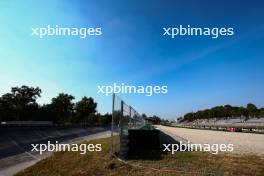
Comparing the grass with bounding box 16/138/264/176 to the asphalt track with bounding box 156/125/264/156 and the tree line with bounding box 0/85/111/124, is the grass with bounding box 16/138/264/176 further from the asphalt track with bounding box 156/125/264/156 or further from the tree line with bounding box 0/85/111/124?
the tree line with bounding box 0/85/111/124

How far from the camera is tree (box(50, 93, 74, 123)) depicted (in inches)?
5592

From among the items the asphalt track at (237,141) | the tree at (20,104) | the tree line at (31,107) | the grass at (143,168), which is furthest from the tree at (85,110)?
the grass at (143,168)

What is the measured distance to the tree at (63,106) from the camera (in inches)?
5592

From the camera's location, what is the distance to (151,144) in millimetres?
18000

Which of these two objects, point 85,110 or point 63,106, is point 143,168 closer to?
point 63,106

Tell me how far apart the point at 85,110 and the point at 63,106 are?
26491mm

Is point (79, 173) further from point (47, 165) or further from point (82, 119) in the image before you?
point (82, 119)

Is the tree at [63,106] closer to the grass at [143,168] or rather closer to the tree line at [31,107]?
the tree line at [31,107]

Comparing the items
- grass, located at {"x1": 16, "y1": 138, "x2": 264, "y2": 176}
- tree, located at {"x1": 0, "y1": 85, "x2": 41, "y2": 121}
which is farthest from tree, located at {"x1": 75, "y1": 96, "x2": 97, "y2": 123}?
grass, located at {"x1": 16, "y1": 138, "x2": 264, "y2": 176}

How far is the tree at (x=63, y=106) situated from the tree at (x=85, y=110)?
14705mm

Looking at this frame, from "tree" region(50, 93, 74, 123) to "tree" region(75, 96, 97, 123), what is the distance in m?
14.7

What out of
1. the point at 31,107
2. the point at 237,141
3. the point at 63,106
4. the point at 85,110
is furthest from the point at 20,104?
the point at 237,141

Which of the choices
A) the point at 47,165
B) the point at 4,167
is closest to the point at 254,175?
the point at 47,165

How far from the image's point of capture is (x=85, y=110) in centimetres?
17288
